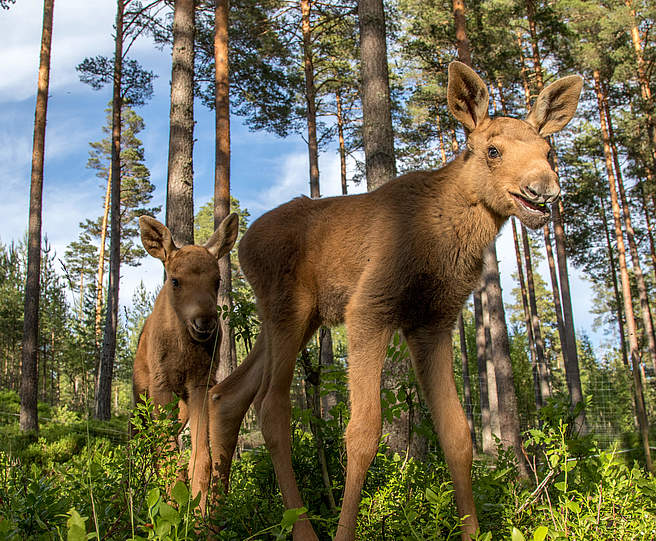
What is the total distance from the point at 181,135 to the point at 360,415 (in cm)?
844

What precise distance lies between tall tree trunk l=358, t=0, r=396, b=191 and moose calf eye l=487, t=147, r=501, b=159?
4.33m

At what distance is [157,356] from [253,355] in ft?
5.38

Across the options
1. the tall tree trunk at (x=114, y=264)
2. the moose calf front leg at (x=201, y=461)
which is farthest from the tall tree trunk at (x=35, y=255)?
the moose calf front leg at (x=201, y=461)

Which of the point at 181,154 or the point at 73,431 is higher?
the point at 181,154

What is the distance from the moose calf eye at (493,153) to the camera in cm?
335

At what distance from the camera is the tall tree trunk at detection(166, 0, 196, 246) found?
9.60 meters

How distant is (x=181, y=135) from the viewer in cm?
1011

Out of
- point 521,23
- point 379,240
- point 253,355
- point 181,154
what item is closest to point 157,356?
point 253,355

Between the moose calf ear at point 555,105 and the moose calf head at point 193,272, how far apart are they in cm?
325

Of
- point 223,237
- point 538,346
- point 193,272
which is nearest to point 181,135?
point 223,237

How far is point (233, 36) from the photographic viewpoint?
66.3 ft

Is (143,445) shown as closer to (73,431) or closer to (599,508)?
(599,508)

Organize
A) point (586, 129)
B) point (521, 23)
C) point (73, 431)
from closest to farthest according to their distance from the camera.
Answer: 1. point (73, 431)
2. point (521, 23)
3. point (586, 129)

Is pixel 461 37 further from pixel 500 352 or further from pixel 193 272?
pixel 193 272
